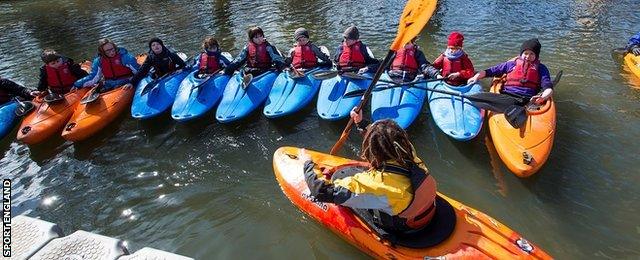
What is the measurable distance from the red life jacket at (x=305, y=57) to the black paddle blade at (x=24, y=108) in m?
4.35

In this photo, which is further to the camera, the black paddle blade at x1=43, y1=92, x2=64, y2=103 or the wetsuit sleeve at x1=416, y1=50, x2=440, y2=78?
the black paddle blade at x1=43, y1=92, x2=64, y2=103

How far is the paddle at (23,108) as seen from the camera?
22.8 ft

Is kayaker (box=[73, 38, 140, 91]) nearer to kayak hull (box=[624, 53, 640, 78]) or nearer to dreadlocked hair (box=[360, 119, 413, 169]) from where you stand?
dreadlocked hair (box=[360, 119, 413, 169])

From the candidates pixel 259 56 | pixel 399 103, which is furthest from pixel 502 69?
pixel 259 56

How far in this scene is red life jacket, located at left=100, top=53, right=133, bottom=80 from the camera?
24.1 feet

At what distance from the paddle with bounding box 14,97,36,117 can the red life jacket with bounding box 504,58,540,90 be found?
7450mm

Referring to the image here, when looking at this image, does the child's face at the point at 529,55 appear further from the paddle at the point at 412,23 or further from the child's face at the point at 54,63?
the child's face at the point at 54,63

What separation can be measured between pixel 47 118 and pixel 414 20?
5.70 m

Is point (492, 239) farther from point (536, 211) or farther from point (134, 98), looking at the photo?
point (134, 98)

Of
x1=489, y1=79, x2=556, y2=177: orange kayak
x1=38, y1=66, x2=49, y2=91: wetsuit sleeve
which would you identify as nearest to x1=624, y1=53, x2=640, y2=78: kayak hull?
x1=489, y1=79, x2=556, y2=177: orange kayak

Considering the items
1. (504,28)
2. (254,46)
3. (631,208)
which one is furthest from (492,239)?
(504,28)

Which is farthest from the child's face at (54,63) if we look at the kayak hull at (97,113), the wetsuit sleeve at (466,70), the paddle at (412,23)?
the wetsuit sleeve at (466,70)

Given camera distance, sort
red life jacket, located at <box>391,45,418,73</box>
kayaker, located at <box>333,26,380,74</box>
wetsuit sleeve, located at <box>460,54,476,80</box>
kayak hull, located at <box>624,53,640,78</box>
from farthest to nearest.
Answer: kayak hull, located at <box>624,53,640,78</box>
kayaker, located at <box>333,26,380,74</box>
red life jacket, located at <box>391,45,418,73</box>
wetsuit sleeve, located at <box>460,54,476,80</box>

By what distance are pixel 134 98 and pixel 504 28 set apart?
27.0 ft
